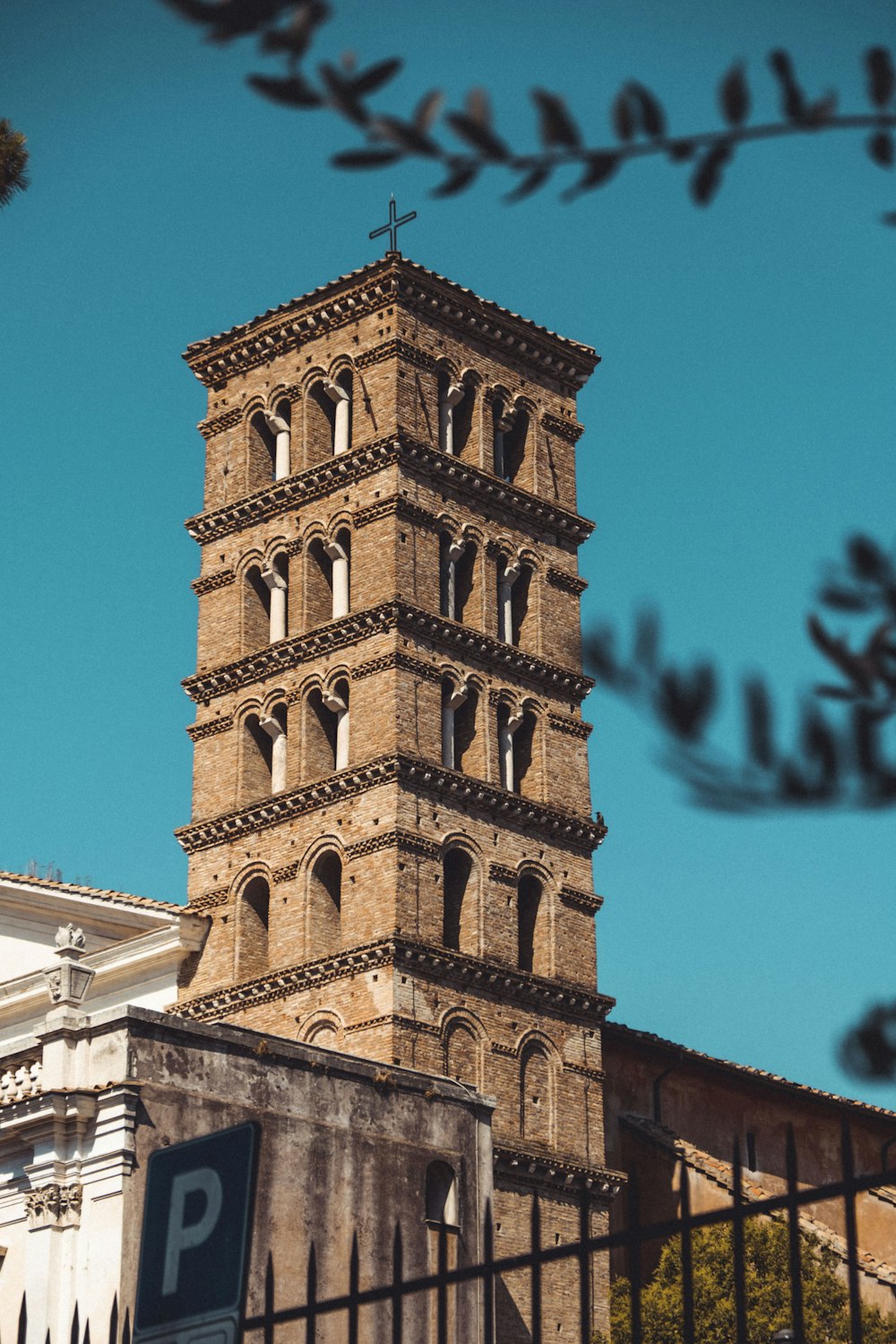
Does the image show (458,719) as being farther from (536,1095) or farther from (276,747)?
(536,1095)

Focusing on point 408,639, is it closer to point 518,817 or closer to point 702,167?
point 518,817

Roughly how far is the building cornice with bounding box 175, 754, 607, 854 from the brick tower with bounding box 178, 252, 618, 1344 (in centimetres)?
5

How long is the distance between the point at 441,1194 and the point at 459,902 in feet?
29.0

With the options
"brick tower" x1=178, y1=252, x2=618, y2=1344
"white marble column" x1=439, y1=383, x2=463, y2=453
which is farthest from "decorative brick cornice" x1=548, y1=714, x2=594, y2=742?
"white marble column" x1=439, y1=383, x2=463, y2=453

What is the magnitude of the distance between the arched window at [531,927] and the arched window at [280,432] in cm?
867

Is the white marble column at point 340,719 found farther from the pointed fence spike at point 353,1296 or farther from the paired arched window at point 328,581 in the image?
the pointed fence spike at point 353,1296

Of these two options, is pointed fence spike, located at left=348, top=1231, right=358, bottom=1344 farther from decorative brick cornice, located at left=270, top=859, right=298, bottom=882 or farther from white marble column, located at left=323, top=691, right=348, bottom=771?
white marble column, located at left=323, top=691, right=348, bottom=771

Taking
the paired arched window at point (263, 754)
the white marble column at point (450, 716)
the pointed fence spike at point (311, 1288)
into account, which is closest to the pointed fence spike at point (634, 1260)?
the pointed fence spike at point (311, 1288)

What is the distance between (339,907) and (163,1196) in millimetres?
29558

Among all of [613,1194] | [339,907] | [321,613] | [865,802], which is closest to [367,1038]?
[339,907]

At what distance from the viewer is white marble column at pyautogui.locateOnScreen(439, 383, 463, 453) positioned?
39500 millimetres

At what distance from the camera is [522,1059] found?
3553 cm

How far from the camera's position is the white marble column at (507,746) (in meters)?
37.8

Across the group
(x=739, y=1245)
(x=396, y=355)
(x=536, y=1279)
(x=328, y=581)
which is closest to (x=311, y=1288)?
(x=536, y=1279)
